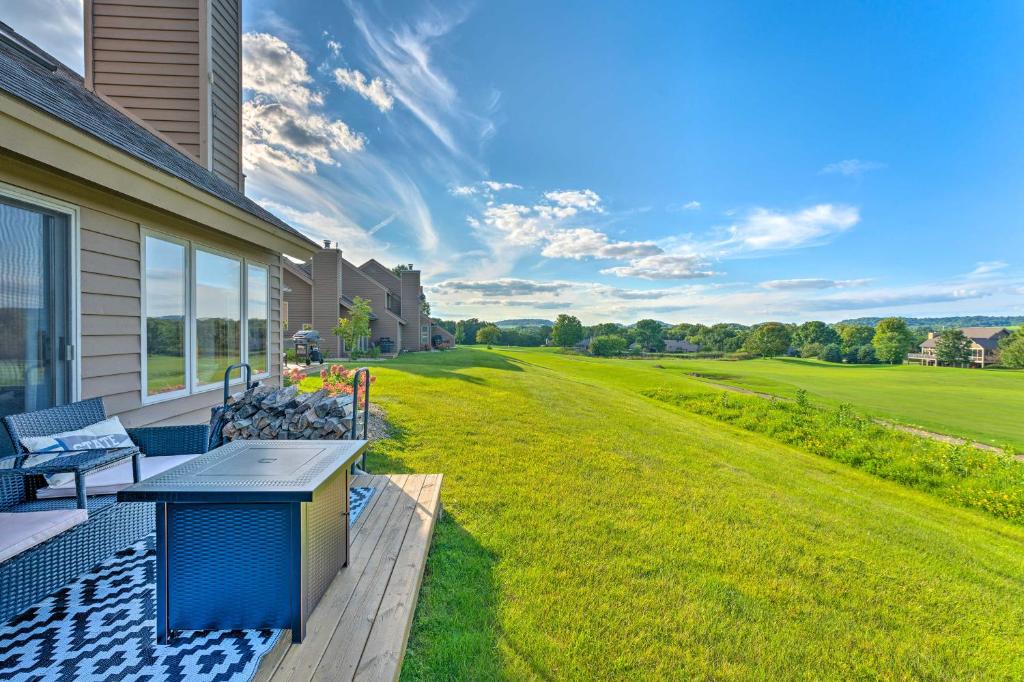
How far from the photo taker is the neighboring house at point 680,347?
57.4 metres

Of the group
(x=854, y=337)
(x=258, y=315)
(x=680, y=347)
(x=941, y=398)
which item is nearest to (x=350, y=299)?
(x=258, y=315)

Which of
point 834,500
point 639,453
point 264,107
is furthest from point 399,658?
point 264,107

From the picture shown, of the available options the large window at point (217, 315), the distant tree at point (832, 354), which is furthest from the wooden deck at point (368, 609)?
the distant tree at point (832, 354)

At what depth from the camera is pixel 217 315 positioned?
4453 mm

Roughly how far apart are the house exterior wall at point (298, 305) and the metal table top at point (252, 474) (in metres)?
20.8

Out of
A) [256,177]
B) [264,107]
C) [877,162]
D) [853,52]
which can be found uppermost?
[853,52]

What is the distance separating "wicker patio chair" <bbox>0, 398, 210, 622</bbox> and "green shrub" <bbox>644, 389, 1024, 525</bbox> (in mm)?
10339

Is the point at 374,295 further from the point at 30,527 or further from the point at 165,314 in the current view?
the point at 30,527

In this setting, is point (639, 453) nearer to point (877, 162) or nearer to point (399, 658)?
point (399, 658)

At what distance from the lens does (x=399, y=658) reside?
63.3 inches

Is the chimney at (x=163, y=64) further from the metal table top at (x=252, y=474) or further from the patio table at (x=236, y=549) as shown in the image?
the patio table at (x=236, y=549)

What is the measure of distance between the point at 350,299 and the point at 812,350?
189 ft

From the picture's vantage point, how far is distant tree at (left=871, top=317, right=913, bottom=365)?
143 feet

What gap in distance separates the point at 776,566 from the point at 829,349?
2298 inches
